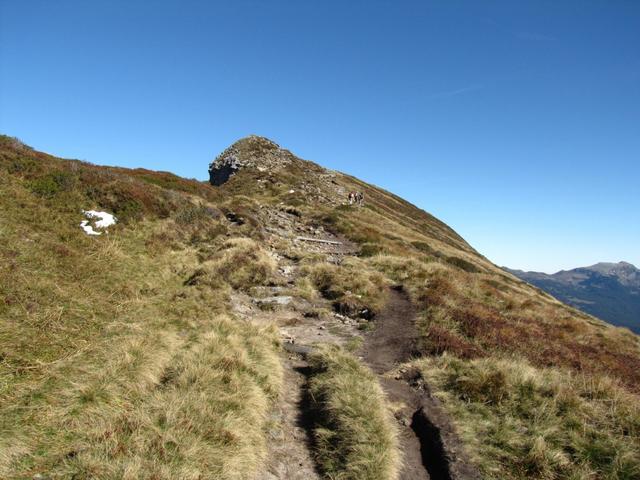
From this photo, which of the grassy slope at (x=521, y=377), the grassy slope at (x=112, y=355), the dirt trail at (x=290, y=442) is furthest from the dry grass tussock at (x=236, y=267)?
the dirt trail at (x=290, y=442)

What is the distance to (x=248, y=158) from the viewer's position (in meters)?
52.3

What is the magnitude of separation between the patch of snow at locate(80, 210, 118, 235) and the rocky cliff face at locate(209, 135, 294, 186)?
3240 cm

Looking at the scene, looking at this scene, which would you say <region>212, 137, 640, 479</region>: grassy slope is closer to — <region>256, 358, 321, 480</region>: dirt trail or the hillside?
the hillside

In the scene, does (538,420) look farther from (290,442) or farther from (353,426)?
(290,442)

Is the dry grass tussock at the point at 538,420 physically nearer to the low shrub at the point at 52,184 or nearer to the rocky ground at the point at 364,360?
the rocky ground at the point at 364,360

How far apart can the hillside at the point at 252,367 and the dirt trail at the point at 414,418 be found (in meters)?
0.05

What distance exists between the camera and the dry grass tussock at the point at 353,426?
6.46 meters

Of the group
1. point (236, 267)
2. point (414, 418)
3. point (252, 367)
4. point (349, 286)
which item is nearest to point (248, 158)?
point (236, 267)

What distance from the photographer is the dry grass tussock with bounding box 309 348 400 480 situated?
6.46 m

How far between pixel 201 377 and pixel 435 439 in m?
4.91

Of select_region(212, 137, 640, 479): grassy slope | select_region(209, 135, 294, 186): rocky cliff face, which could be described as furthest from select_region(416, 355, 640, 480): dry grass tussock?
select_region(209, 135, 294, 186): rocky cliff face

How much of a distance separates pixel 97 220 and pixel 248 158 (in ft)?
124

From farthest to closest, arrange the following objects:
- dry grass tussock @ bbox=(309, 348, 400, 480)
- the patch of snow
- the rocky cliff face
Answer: the rocky cliff face < the patch of snow < dry grass tussock @ bbox=(309, 348, 400, 480)

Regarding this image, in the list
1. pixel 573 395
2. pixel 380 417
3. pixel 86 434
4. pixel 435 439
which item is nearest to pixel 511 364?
pixel 573 395
